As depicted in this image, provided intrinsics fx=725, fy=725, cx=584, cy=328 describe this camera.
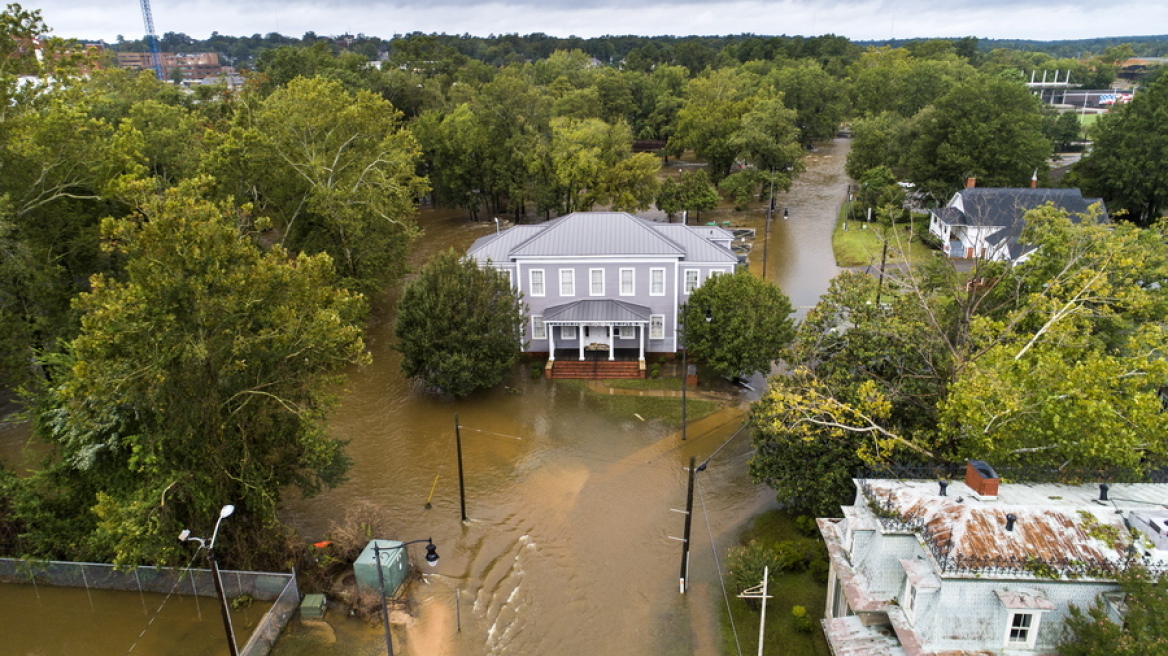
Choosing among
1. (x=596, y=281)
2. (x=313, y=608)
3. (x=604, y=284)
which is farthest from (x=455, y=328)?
(x=313, y=608)

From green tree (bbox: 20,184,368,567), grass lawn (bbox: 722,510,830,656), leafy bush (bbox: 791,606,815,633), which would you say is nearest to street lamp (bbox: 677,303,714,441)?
grass lawn (bbox: 722,510,830,656)

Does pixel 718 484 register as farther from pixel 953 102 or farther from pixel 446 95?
pixel 446 95

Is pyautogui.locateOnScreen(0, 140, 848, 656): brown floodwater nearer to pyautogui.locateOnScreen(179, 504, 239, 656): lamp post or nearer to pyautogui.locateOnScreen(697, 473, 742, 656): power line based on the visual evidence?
pyautogui.locateOnScreen(697, 473, 742, 656): power line

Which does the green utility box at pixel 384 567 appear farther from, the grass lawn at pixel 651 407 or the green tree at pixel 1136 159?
the green tree at pixel 1136 159

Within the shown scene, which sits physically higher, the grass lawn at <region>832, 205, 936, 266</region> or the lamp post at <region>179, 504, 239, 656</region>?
the lamp post at <region>179, 504, 239, 656</region>

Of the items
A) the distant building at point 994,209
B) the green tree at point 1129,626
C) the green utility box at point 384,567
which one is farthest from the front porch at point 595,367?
the distant building at point 994,209

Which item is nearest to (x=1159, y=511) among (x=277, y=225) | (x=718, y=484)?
(x=718, y=484)
